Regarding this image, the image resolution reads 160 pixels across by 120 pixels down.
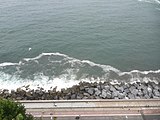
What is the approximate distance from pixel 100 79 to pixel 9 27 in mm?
43772

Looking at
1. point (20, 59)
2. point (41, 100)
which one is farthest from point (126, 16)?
point (41, 100)

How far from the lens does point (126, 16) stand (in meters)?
106

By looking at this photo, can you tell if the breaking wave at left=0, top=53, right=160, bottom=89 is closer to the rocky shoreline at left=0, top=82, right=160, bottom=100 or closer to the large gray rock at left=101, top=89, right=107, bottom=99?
the rocky shoreline at left=0, top=82, right=160, bottom=100

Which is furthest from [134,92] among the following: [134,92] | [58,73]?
[58,73]

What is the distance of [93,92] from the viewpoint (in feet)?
204

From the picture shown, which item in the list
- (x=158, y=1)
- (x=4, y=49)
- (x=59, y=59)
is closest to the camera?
(x=59, y=59)

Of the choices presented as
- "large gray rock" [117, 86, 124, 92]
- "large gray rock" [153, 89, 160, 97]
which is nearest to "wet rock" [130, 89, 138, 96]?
Answer: "large gray rock" [117, 86, 124, 92]

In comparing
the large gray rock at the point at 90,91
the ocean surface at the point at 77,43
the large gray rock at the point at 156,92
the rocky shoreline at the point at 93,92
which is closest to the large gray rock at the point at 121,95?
the rocky shoreline at the point at 93,92

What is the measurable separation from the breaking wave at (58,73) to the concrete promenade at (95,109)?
1301 centimetres

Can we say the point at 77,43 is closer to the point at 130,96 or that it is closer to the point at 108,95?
the point at 108,95

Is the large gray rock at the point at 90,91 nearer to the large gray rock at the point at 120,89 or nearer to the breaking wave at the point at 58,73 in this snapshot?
the large gray rock at the point at 120,89

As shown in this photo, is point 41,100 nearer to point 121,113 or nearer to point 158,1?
point 121,113

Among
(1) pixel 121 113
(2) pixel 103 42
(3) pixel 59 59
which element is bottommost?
(1) pixel 121 113

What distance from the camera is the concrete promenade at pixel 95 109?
51.5 meters
